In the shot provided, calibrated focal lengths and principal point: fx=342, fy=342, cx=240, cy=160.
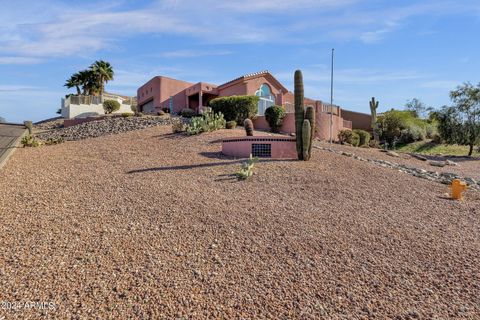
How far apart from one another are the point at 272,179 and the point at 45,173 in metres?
5.90

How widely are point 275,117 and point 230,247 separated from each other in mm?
16714

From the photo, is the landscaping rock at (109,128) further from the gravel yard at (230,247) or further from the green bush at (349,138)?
the green bush at (349,138)

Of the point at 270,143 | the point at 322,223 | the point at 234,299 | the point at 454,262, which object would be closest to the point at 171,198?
the point at 322,223

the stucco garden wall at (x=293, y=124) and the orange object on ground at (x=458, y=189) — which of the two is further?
the stucco garden wall at (x=293, y=124)

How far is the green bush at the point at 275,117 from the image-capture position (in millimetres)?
21266

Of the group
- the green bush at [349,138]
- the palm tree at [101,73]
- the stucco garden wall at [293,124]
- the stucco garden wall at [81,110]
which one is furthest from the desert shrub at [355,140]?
the palm tree at [101,73]

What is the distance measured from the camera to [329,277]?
4.46m

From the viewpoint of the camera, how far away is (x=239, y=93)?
25328 millimetres

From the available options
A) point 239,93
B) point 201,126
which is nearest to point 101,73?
point 239,93

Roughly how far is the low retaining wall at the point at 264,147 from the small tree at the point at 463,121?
1773cm

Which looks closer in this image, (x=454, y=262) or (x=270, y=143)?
(x=454, y=262)

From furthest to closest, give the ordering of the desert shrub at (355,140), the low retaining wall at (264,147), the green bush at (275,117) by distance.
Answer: the desert shrub at (355,140) → the green bush at (275,117) → the low retaining wall at (264,147)

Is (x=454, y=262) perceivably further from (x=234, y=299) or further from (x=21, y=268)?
(x=21, y=268)

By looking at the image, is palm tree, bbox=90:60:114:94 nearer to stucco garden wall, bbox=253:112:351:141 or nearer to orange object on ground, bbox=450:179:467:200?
stucco garden wall, bbox=253:112:351:141
